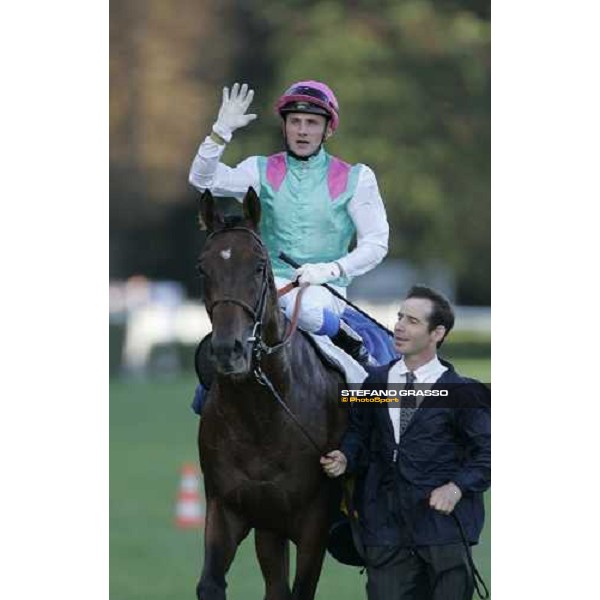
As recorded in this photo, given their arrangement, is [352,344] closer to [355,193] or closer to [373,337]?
[373,337]

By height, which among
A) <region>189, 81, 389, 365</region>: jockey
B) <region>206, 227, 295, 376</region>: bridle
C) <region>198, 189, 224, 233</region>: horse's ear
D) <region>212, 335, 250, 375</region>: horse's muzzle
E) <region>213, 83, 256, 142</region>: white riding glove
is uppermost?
<region>213, 83, 256, 142</region>: white riding glove

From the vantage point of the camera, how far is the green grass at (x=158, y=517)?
10016 mm

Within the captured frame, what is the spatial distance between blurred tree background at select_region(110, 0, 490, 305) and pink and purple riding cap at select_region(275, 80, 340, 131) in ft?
1.64

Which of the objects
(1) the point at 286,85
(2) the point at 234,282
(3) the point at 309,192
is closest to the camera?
(2) the point at 234,282

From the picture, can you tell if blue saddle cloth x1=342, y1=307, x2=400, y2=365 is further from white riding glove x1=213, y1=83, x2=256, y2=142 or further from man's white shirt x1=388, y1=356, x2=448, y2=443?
white riding glove x1=213, y1=83, x2=256, y2=142

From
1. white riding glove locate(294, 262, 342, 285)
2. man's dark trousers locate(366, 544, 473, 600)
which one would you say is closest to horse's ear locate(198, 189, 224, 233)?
white riding glove locate(294, 262, 342, 285)

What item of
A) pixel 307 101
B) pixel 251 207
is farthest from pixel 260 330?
pixel 307 101

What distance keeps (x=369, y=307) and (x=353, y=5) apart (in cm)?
170

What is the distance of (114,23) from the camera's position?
880 cm

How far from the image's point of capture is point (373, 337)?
8227mm

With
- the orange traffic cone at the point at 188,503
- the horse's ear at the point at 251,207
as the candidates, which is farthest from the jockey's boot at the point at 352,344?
the orange traffic cone at the point at 188,503

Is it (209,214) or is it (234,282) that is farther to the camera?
(209,214)

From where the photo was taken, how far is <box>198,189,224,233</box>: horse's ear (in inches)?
289

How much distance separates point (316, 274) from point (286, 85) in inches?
53.0
